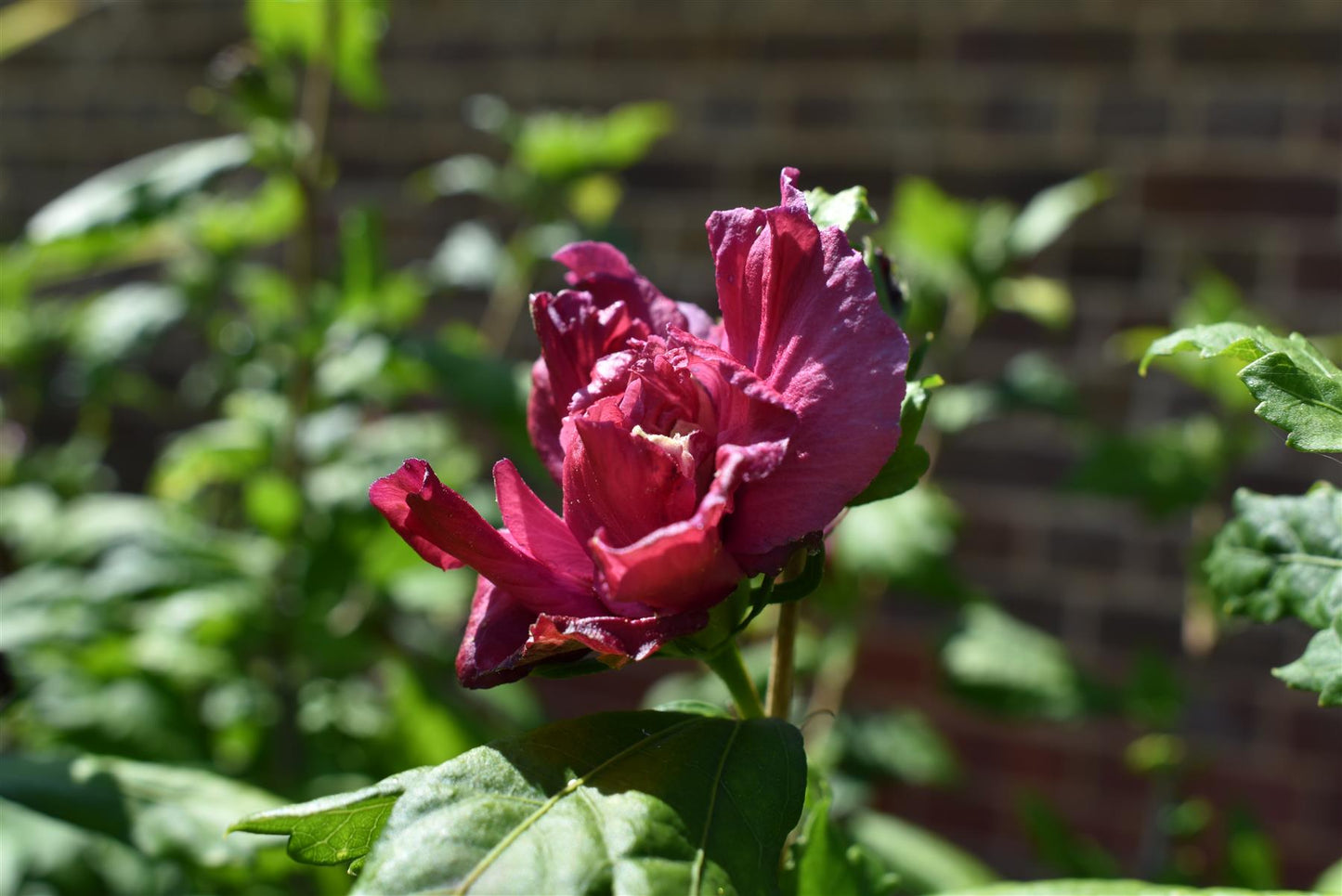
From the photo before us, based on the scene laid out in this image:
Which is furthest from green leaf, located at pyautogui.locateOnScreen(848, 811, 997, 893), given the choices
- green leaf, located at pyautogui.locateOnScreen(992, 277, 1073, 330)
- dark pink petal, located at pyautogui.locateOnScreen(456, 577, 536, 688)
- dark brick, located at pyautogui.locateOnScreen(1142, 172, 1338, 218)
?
dark brick, located at pyautogui.locateOnScreen(1142, 172, 1338, 218)

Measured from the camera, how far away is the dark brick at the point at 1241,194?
1.80 meters

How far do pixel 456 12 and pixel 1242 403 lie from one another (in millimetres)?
1799

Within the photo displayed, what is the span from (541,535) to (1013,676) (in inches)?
37.8

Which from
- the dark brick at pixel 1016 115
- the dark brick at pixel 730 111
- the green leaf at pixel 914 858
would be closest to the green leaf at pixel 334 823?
the green leaf at pixel 914 858

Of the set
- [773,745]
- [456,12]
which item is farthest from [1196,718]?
[456,12]

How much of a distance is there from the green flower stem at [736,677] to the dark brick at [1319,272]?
1.65 meters

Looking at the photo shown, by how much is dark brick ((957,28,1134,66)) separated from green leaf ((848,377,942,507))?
1677 millimetres

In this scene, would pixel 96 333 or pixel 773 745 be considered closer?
pixel 773 745

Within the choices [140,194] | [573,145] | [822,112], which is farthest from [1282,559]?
[822,112]

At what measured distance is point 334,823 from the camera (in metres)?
0.42

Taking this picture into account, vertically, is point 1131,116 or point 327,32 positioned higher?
point 327,32

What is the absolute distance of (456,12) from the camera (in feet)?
8.04

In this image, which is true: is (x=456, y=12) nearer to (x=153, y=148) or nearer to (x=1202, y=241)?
(x=153, y=148)

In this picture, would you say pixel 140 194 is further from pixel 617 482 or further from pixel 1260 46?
pixel 1260 46
